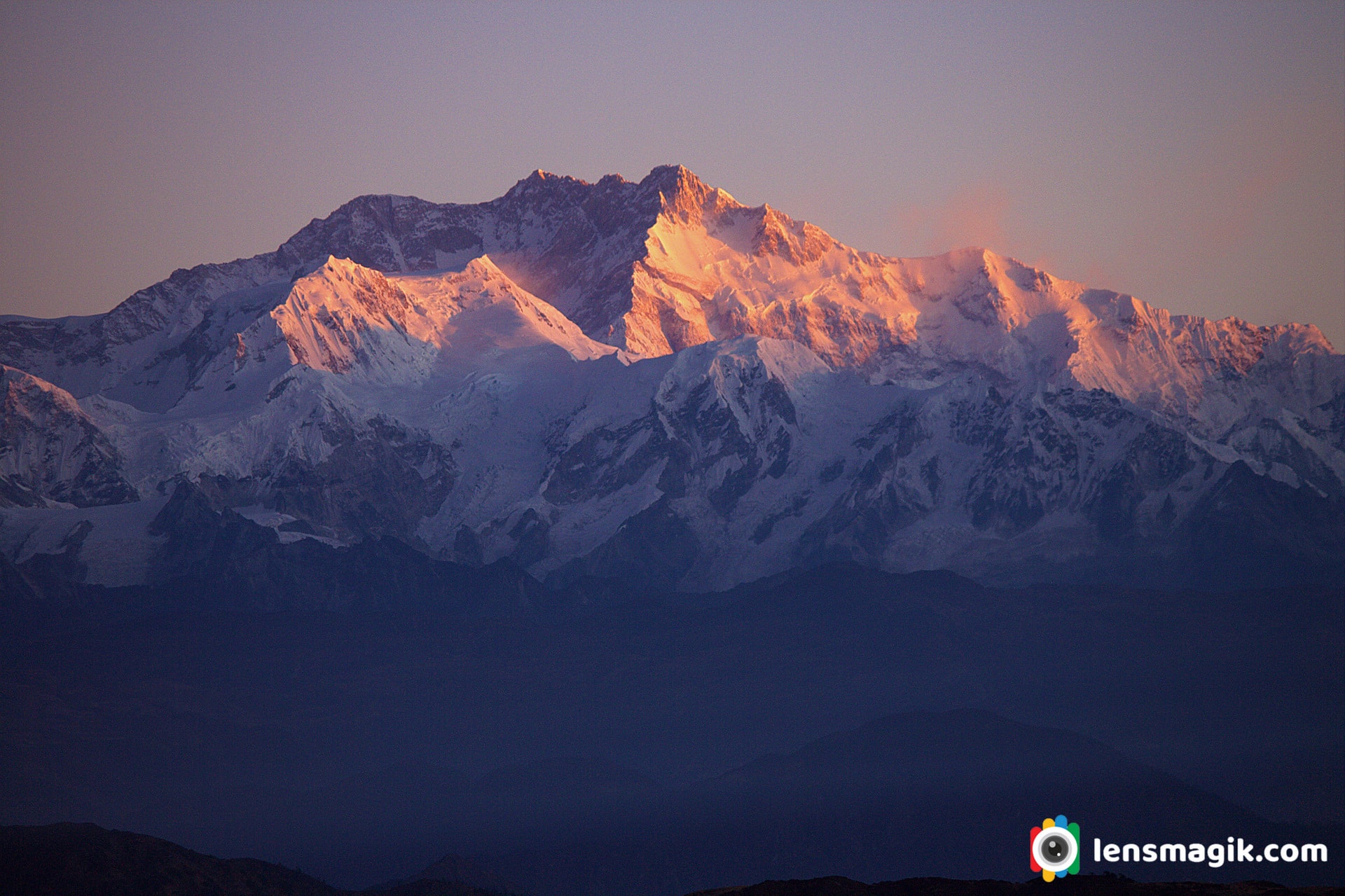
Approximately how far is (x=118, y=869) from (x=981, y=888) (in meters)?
81.0

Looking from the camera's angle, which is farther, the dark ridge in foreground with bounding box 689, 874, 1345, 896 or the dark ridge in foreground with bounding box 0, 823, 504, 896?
the dark ridge in foreground with bounding box 0, 823, 504, 896

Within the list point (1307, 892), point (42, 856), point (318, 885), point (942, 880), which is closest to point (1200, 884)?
point (1307, 892)

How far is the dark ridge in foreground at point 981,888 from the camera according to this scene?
426 feet

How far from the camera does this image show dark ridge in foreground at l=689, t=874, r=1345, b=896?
426 feet

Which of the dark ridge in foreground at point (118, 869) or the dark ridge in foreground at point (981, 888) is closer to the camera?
A: the dark ridge in foreground at point (981, 888)

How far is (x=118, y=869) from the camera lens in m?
182

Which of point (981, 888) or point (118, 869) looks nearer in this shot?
point (981, 888)

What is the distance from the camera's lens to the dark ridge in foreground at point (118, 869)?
590 feet

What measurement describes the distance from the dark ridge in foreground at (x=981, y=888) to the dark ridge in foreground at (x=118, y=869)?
58534 millimetres

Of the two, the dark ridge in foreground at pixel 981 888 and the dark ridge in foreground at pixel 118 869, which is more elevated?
the dark ridge in foreground at pixel 118 869

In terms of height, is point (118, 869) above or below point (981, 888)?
above

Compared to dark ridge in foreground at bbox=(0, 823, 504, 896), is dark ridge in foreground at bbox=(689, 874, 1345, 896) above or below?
below

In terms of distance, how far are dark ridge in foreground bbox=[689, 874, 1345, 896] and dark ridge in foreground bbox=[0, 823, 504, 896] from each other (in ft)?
192

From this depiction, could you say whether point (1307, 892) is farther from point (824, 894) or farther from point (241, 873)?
point (241, 873)
